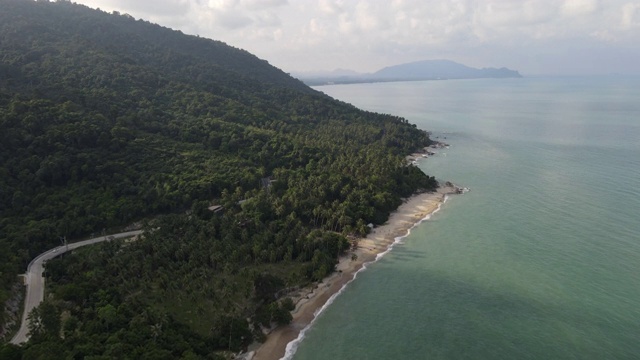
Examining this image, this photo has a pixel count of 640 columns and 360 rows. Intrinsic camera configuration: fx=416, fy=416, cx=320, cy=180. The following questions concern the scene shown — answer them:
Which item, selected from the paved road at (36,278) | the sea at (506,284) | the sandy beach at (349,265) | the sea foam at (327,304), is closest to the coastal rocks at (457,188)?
the sandy beach at (349,265)

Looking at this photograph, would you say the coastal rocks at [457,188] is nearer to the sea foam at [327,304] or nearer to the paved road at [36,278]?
the sea foam at [327,304]

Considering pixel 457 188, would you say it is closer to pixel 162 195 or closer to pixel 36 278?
pixel 162 195

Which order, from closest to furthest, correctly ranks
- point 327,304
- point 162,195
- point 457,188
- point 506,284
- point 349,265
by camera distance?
Answer: point 327,304
point 506,284
point 349,265
point 162,195
point 457,188

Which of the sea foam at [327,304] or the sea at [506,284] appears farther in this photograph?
the sea at [506,284]

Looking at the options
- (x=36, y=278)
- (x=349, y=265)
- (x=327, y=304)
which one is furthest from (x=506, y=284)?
(x=36, y=278)

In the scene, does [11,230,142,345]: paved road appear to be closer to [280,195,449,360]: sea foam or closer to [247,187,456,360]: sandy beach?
[247,187,456,360]: sandy beach

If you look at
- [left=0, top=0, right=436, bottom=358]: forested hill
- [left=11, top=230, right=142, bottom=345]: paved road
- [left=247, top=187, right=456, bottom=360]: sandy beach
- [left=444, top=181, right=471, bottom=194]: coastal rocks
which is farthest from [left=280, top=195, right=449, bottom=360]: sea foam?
[left=11, top=230, right=142, bottom=345]: paved road
